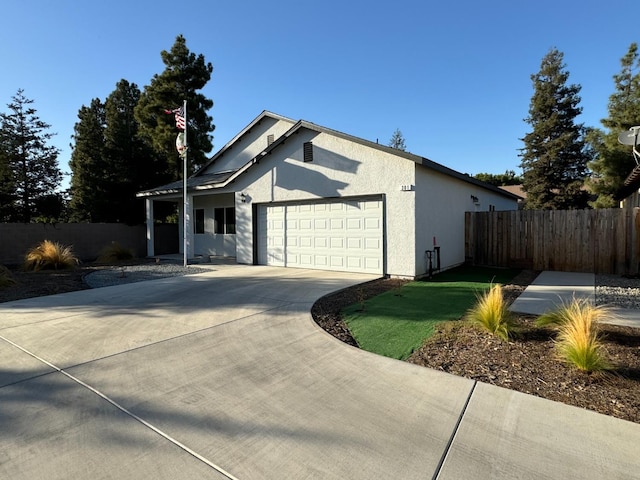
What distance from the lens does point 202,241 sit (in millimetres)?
17094

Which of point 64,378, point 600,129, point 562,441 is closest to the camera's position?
point 562,441

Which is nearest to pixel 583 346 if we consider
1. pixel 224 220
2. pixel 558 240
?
pixel 558 240

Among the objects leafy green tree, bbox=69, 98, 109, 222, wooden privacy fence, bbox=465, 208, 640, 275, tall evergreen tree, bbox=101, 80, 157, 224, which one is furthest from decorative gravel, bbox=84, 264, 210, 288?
leafy green tree, bbox=69, 98, 109, 222

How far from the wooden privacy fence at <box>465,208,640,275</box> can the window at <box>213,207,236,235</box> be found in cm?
1010

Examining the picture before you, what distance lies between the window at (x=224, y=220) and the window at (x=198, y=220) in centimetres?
96

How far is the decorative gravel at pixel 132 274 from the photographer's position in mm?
9652

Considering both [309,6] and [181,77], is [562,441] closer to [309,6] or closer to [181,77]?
[309,6]

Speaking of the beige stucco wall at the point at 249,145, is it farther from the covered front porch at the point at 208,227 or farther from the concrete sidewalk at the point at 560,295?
the concrete sidewalk at the point at 560,295

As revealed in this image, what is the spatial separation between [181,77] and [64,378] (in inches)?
956

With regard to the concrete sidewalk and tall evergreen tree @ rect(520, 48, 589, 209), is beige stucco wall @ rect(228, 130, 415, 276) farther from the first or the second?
tall evergreen tree @ rect(520, 48, 589, 209)

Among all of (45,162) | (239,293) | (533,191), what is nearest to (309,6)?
(239,293)

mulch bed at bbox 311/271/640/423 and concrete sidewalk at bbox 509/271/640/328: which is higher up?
concrete sidewalk at bbox 509/271/640/328

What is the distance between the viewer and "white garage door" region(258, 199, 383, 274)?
34.2 feet

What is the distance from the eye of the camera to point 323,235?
37.5 feet
